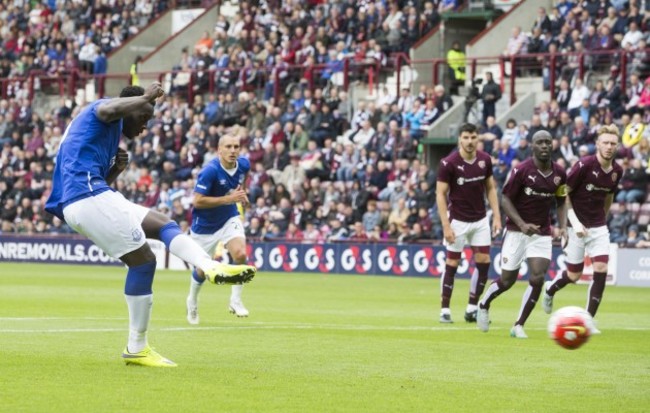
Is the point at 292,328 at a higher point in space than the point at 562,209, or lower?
lower

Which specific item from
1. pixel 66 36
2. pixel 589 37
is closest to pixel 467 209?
pixel 589 37

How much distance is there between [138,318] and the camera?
1137 centimetres

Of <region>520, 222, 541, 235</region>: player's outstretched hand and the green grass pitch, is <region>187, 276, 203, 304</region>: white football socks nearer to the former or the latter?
the green grass pitch

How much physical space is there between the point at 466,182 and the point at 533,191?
1.85 metres

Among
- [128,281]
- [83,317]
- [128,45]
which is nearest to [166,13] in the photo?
[128,45]

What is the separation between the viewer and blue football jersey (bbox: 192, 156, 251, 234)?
17.5 metres

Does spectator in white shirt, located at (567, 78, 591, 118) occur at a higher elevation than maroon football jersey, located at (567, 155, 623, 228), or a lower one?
higher

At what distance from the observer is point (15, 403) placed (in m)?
9.03

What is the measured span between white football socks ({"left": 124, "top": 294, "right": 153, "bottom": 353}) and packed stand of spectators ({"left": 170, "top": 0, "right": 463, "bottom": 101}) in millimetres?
28727

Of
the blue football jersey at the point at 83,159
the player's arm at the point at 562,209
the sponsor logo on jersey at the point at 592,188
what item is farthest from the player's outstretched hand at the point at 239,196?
the blue football jersey at the point at 83,159

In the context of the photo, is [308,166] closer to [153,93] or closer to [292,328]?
[292,328]

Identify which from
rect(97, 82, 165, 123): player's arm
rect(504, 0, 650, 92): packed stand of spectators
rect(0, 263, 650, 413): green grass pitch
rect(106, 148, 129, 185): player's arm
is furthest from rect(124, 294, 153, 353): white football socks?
→ rect(504, 0, 650, 92): packed stand of spectators

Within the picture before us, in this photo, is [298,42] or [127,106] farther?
[298,42]

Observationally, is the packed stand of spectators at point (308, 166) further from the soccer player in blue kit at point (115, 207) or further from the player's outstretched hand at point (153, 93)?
the player's outstretched hand at point (153, 93)
